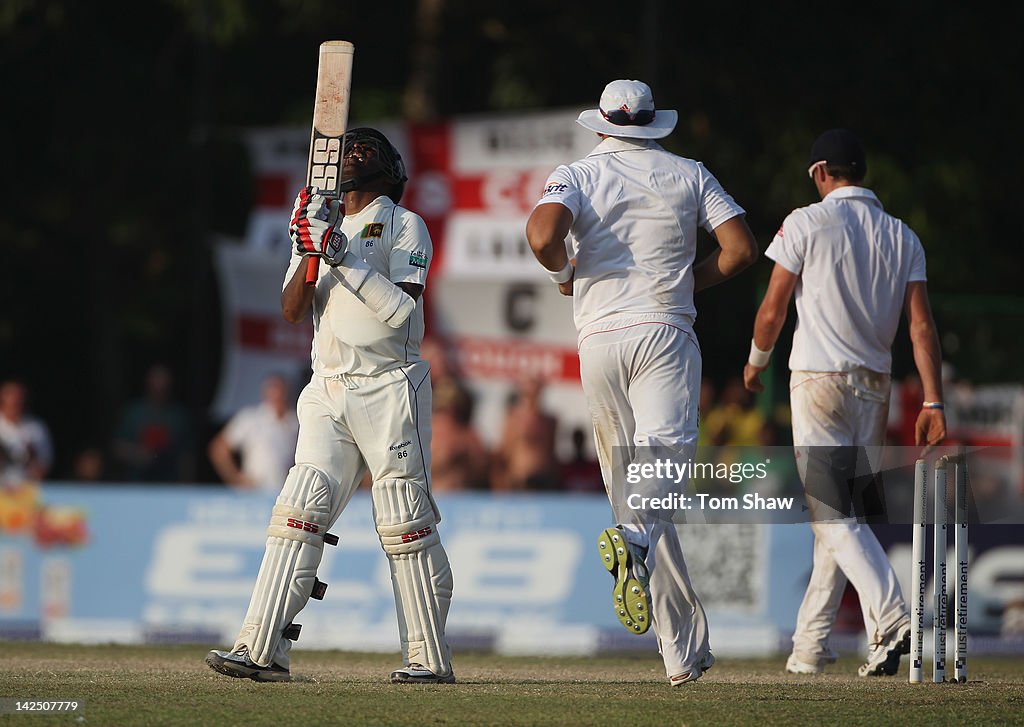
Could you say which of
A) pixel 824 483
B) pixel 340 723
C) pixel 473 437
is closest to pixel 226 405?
pixel 473 437

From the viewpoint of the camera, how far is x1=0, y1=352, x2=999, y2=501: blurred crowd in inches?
565

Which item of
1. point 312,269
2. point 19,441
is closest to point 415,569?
point 312,269

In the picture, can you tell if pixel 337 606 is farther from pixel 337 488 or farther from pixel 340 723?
pixel 340 723

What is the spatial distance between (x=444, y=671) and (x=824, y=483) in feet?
6.58

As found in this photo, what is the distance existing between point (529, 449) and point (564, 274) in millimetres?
7643

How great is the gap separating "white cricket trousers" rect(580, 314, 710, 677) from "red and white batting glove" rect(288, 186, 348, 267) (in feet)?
3.49

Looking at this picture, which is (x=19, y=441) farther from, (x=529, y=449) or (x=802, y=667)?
(x=802, y=667)

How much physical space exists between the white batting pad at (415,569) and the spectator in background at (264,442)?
319 inches

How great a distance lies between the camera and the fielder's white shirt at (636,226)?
685 centimetres

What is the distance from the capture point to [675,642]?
270 inches

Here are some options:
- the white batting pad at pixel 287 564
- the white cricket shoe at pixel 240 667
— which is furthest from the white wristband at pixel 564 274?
the white cricket shoe at pixel 240 667

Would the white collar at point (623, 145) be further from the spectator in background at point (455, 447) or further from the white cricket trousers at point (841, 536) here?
the spectator in background at point (455, 447)

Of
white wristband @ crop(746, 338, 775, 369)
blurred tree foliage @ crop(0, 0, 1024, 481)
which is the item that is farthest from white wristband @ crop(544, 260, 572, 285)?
blurred tree foliage @ crop(0, 0, 1024, 481)

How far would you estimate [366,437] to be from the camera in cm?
698
